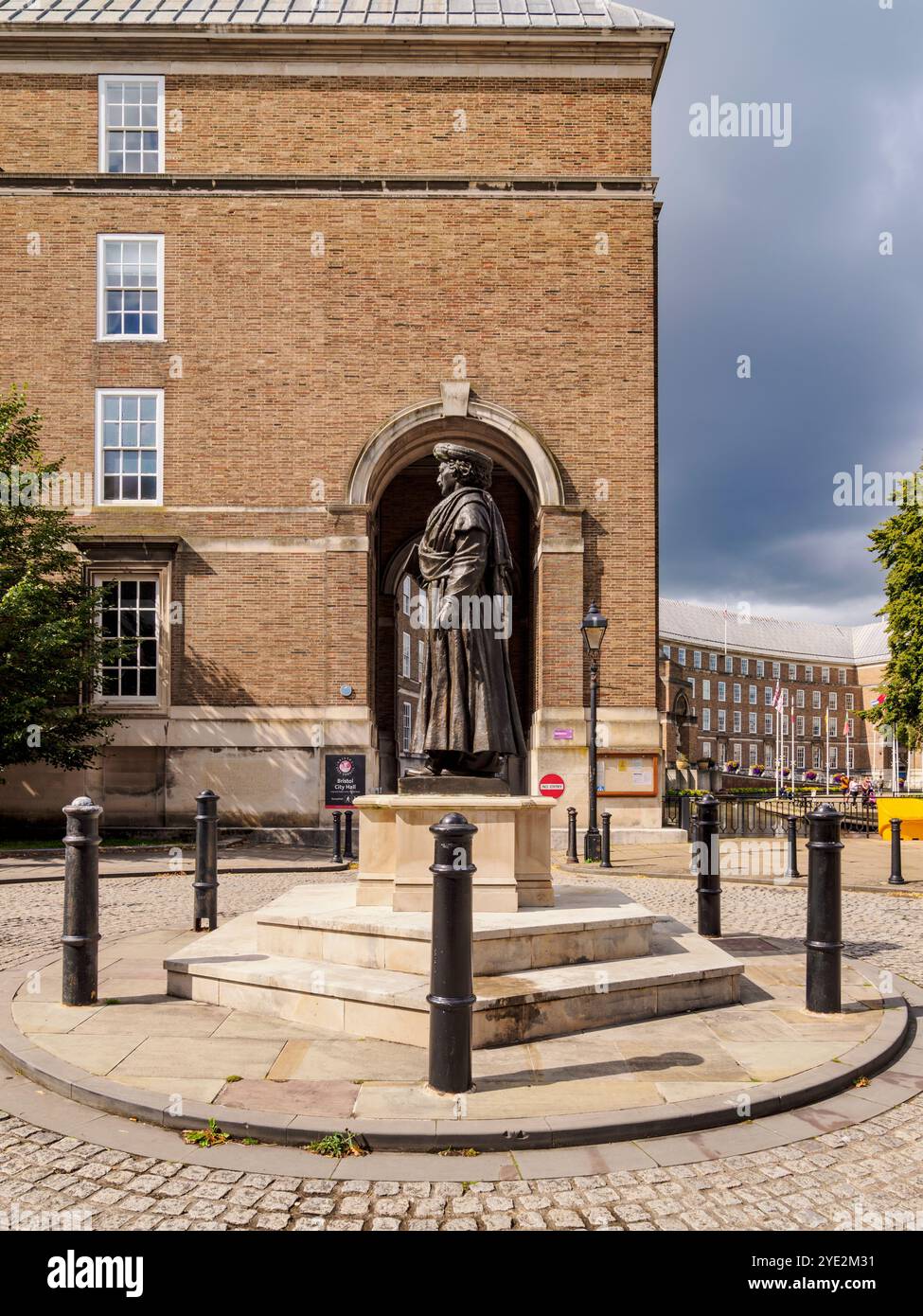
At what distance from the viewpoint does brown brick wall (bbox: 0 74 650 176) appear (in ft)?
67.2

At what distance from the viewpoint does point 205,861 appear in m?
8.95

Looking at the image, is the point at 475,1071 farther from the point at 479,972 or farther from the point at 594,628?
the point at 594,628

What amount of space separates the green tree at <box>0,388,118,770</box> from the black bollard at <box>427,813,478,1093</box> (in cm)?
1424

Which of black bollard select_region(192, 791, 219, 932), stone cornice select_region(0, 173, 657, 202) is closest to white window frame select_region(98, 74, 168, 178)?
stone cornice select_region(0, 173, 657, 202)

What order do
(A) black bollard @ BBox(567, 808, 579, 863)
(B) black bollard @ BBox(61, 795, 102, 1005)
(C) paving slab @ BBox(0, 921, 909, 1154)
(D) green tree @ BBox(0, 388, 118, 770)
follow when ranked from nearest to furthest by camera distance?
(C) paving slab @ BBox(0, 921, 909, 1154) < (B) black bollard @ BBox(61, 795, 102, 1005) < (D) green tree @ BBox(0, 388, 118, 770) < (A) black bollard @ BBox(567, 808, 579, 863)

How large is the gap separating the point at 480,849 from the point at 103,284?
58.2 feet

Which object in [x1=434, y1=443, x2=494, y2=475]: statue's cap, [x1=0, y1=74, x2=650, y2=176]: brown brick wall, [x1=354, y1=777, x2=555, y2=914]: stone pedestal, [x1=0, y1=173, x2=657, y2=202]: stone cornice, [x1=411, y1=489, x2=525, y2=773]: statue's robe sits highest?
[x1=0, y1=74, x2=650, y2=176]: brown brick wall

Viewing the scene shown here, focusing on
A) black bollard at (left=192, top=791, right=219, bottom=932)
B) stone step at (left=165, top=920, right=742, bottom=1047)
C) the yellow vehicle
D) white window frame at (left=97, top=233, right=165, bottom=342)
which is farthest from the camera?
the yellow vehicle

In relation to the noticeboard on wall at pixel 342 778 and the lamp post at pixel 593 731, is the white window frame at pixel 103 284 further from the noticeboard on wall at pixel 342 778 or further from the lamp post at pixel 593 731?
the lamp post at pixel 593 731

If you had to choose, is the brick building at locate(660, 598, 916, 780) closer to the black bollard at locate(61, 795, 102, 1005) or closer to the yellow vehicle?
the yellow vehicle

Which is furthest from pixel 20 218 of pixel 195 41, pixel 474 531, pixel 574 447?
pixel 474 531

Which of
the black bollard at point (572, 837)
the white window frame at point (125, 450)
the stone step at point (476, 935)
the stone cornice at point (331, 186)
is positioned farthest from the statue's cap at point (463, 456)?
the stone cornice at point (331, 186)

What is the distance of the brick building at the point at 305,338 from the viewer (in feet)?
65.2

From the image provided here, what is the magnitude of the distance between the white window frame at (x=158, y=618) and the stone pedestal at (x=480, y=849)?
529 inches
